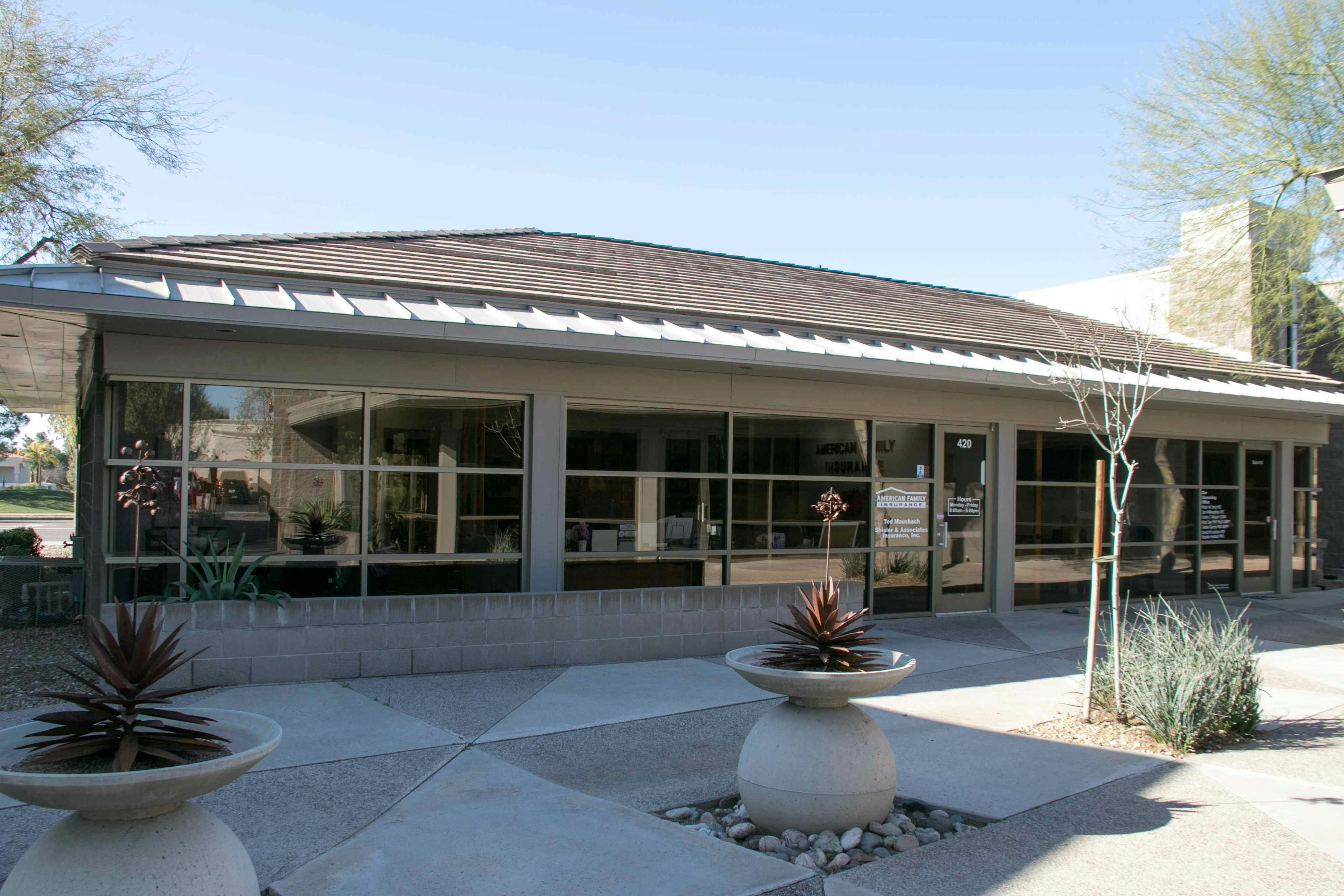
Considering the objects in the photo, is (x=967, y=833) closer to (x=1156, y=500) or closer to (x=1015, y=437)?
(x=1015, y=437)

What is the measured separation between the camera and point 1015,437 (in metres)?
14.3

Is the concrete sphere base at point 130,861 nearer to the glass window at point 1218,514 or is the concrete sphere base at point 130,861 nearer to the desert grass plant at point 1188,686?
the desert grass plant at point 1188,686

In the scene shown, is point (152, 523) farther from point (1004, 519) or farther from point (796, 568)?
point (1004, 519)

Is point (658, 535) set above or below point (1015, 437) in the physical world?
below

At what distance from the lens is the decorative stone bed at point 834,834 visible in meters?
4.91

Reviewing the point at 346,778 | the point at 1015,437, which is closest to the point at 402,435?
the point at 346,778

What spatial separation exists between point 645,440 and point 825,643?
6.26m

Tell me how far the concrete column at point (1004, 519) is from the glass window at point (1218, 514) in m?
4.66

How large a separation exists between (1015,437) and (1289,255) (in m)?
5.03

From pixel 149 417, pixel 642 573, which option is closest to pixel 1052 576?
pixel 642 573

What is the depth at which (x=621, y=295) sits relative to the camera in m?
12.3

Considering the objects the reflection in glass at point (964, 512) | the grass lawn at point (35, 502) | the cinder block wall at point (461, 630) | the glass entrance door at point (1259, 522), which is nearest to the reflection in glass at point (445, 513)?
the cinder block wall at point (461, 630)

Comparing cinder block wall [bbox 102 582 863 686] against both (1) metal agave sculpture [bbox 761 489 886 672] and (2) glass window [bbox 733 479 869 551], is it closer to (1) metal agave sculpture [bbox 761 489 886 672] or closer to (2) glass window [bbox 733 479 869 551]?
(2) glass window [bbox 733 479 869 551]

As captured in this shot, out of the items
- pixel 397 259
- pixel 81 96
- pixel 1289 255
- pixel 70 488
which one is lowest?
pixel 70 488
